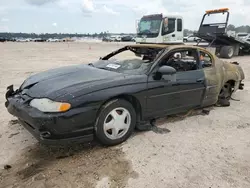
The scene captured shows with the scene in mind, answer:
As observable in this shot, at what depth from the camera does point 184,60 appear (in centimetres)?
482

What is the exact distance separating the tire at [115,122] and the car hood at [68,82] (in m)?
0.32

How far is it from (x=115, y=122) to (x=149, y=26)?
1309 cm

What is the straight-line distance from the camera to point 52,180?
2.72 metres

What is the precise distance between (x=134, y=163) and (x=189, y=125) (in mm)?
1646

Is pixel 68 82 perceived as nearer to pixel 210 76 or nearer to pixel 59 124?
pixel 59 124

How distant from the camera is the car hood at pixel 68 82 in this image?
3.19 m

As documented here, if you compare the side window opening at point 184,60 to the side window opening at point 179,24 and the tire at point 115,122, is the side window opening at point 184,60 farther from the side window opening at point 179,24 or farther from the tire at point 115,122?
the side window opening at point 179,24

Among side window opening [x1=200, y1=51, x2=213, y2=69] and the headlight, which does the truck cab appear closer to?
side window opening [x1=200, y1=51, x2=213, y2=69]

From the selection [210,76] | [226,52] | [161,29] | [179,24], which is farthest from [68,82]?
[226,52]

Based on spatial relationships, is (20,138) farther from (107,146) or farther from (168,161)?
(168,161)

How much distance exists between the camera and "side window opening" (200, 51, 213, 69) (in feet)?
15.8

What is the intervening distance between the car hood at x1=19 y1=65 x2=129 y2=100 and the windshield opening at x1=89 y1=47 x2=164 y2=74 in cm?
25

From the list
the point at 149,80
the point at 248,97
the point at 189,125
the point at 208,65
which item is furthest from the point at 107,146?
the point at 248,97

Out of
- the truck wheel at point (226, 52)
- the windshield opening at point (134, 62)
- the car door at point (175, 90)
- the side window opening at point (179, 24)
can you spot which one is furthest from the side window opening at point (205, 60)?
the truck wheel at point (226, 52)
